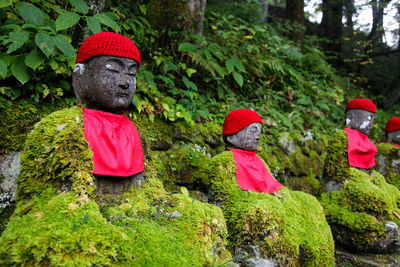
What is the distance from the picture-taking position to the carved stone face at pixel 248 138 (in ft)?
12.4

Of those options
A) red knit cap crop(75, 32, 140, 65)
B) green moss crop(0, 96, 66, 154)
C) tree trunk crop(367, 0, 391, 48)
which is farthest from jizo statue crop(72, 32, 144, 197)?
tree trunk crop(367, 0, 391, 48)

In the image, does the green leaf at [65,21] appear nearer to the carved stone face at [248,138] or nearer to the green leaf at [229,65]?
the carved stone face at [248,138]

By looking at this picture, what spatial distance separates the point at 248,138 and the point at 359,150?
8.23 feet

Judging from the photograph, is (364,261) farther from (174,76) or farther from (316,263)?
(174,76)

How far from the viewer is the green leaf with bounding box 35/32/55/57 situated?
9.40ft

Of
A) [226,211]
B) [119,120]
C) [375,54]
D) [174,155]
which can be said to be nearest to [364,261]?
[226,211]

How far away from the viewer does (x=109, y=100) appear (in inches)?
103

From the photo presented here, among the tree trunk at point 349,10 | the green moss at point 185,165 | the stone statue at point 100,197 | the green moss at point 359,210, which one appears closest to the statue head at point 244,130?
the green moss at point 185,165

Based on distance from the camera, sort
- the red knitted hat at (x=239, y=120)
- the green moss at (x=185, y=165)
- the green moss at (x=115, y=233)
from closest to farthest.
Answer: the green moss at (x=115, y=233), the red knitted hat at (x=239, y=120), the green moss at (x=185, y=165)

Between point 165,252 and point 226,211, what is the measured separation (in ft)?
4.41

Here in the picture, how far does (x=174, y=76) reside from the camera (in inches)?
221

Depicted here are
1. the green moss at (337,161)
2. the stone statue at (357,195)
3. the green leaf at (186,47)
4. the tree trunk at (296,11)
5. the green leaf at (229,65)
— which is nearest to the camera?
the stone statue at (357,195)

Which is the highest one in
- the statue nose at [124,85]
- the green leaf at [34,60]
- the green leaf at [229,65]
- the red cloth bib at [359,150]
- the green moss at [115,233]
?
the green leaf at [229,65]

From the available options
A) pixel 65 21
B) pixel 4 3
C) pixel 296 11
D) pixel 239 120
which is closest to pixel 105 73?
pixel 65 21
